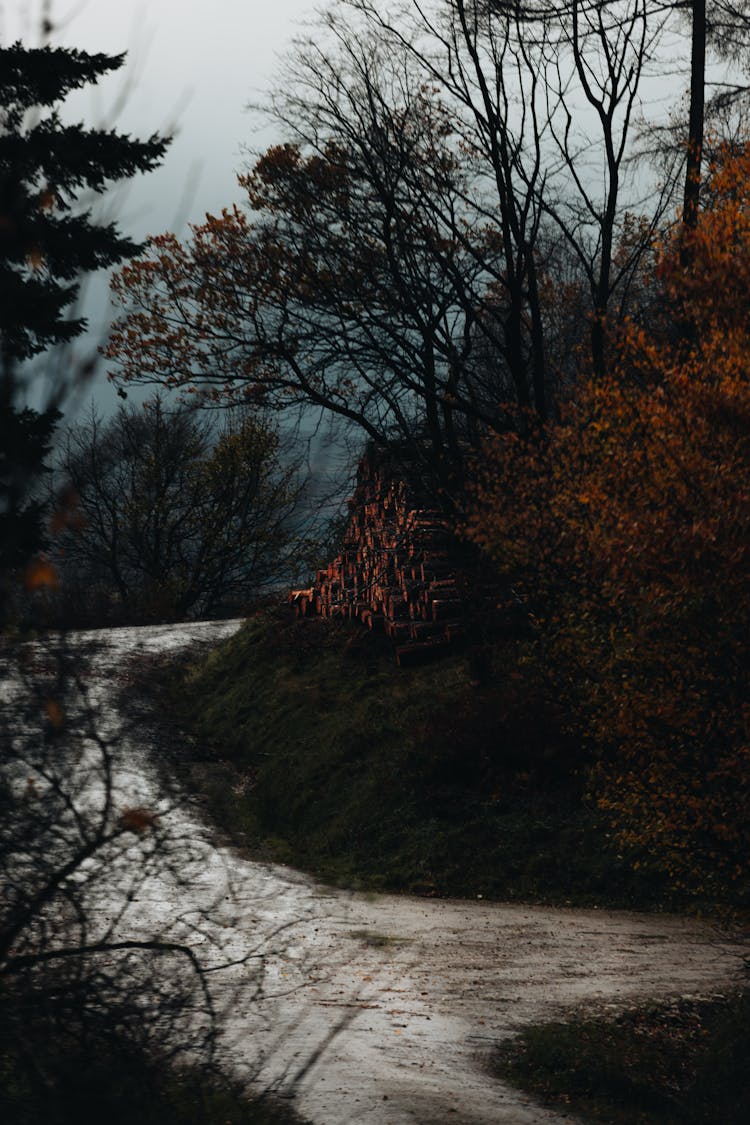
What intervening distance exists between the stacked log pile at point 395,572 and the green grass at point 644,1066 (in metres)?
8.43

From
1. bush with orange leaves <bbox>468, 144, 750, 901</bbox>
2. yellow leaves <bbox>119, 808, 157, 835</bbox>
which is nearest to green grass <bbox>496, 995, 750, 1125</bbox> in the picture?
bush with orange leaves <bbox>468, 144, 750, 901</bbox>

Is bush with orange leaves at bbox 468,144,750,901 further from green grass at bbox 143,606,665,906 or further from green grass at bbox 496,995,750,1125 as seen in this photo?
green grass at bbox 143,606,665,906

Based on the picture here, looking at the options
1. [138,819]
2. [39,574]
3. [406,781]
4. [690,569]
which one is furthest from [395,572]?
[39,574]

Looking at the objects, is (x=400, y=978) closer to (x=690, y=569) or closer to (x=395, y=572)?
(x=690, y=569)

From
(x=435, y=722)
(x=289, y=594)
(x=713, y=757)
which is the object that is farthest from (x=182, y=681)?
(x=713, y=757)

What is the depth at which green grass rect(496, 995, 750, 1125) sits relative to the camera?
628cm

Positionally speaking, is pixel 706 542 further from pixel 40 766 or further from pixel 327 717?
pixel 327 717

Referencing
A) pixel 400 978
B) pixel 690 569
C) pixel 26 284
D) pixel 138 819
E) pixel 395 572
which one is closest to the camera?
pixel 138 819

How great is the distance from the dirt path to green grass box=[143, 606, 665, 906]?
0.71 meters

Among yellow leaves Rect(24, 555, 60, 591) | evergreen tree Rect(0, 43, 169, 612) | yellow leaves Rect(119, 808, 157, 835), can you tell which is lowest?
yellow leaves Rect(119, 808, 157, 835)

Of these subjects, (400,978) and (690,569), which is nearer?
(690,569)

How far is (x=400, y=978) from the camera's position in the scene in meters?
8.06

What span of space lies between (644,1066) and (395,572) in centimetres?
1099

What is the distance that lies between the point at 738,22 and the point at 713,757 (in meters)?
13.2
